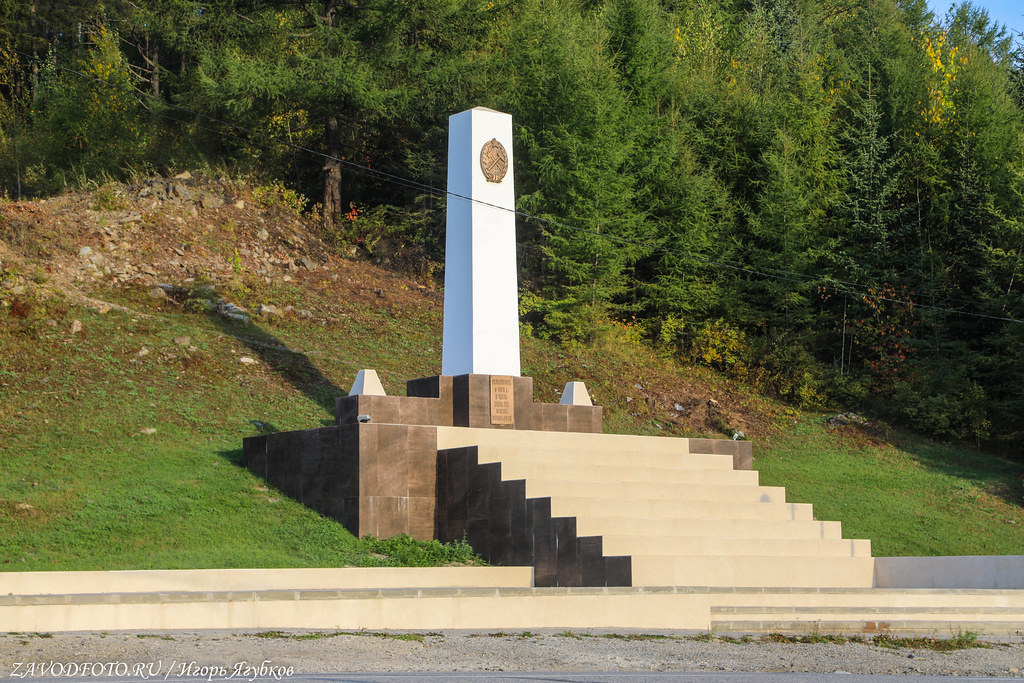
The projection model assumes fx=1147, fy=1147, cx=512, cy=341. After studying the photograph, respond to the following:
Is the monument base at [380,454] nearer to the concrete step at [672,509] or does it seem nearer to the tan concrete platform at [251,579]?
the tan concrete platform at [251,579]

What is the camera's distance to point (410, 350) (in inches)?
874

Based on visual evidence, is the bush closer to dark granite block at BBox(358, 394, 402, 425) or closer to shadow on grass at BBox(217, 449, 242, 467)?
dark granite block at BBox(358, 394, 402, 425)

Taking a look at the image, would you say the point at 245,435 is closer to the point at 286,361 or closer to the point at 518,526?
the point at 286,361

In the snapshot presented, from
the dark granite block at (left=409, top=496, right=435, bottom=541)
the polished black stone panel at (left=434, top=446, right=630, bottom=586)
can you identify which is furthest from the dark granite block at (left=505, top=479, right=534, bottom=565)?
the dark granite block at (left=409, top=496, right=435, bottom=541)

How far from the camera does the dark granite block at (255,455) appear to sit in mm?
14508

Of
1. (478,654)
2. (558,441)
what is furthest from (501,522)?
(478,654)

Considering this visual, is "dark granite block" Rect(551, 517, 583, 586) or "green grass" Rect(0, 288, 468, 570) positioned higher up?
"green grass" Rect(0, 288, 468, 570)

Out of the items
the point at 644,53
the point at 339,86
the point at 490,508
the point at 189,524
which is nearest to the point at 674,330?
the point at 644,53

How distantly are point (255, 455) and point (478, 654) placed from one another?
7.24 meters

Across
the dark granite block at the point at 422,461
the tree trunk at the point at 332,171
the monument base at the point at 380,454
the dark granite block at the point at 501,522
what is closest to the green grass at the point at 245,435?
the monument base at the point at 380,454

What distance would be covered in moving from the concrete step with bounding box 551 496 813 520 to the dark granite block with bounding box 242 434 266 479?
14.0 ft

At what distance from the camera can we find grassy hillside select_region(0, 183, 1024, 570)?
492 inches

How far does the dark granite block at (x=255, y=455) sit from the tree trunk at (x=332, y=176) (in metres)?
13.6

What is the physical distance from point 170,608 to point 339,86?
1909 cm
